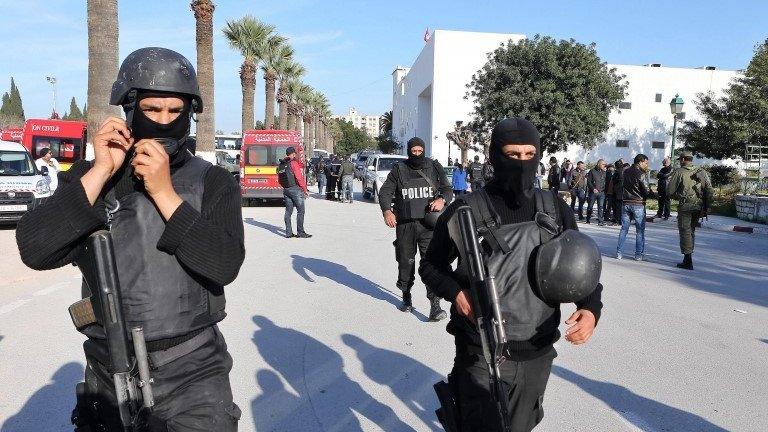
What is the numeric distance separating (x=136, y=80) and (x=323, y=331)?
13.4ft

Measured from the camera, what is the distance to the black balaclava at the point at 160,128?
1976 millimetres

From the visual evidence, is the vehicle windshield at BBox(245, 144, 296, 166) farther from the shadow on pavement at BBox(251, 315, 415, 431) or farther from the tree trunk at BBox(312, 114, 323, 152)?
the tree trunk at BBox(312, 114, 323, 152)

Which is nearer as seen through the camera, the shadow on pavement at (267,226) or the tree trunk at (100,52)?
the tree trunk at (100,52)

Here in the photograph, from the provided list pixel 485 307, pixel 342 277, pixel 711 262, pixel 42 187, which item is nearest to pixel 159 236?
pixel 485 307

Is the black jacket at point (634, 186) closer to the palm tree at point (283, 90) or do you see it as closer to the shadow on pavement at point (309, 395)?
the shadow on pavement at point (309, 395)

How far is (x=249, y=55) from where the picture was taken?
106 feet

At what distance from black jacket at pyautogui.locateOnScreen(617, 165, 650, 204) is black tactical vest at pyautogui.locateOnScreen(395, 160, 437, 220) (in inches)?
198

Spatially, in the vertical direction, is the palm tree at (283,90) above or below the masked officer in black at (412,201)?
above

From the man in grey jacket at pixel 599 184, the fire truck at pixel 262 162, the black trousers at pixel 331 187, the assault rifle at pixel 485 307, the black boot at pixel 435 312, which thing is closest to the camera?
the assault rifle at pixel 485 307

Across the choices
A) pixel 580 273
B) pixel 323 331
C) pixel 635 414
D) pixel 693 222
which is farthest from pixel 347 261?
pixel 580 273

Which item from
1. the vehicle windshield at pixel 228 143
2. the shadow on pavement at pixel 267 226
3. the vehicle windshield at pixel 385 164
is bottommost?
the shadow on pavement at pixel 267 226

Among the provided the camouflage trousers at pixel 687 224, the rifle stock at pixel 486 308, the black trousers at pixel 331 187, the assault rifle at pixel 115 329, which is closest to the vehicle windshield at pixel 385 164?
the black trousers at pixel 331 187

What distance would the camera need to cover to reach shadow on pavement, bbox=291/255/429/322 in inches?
290

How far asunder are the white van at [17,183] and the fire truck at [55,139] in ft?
22.4
